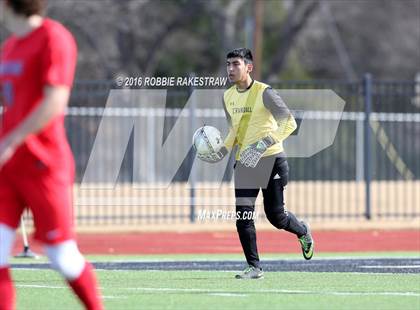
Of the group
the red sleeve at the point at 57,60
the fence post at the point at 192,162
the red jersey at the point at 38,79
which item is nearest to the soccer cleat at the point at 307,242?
the red jersey at the point at 38,79

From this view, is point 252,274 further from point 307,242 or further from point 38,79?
point 38,79

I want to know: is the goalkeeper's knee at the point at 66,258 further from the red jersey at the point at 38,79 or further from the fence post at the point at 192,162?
the fence post at the point at 192,162

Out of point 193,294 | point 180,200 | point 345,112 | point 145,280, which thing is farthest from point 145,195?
point 193,294

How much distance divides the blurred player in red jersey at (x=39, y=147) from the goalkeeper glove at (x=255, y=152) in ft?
15.4

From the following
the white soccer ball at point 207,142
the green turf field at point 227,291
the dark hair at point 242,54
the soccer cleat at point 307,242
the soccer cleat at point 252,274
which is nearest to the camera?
the green turf field at point 227,291

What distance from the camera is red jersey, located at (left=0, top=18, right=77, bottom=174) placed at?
6918 millimetres

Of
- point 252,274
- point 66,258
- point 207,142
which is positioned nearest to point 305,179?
point 207,142

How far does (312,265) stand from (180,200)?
886 cm

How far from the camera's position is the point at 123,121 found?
22703 millimetres

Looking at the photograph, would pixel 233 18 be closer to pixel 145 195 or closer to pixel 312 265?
pixel 145 195

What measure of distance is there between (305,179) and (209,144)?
11.9m

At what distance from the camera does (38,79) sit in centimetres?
702

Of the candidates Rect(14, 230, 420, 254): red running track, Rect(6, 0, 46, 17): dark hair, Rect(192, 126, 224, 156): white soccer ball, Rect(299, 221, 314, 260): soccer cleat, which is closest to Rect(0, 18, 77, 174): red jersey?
Rect(6, 0, 46, 17): dark hair

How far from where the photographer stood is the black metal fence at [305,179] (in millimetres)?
21703
